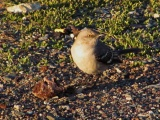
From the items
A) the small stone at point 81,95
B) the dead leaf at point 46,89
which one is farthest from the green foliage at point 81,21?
the small stone at point 81,95

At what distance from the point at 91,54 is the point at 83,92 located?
806 mm

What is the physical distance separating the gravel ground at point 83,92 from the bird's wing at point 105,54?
17.3 inches

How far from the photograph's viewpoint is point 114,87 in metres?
10.5

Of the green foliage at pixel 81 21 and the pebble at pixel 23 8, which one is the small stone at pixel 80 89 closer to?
the green foliage at pixel 81 21

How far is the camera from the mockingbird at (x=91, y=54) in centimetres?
1029

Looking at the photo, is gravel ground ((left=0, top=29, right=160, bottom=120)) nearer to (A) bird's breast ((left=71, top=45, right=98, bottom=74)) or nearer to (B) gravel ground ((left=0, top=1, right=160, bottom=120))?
(B) gravel ground ((left=0, top=1, right=160, bottom=120))

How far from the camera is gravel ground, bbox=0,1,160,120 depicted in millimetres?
9492

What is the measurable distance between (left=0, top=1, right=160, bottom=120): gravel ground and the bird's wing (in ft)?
1.44

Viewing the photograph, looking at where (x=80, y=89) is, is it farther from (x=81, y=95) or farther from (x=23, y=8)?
(x=23, y=8)

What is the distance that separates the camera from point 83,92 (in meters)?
10.3

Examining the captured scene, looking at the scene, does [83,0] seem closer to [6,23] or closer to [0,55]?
[6,23]

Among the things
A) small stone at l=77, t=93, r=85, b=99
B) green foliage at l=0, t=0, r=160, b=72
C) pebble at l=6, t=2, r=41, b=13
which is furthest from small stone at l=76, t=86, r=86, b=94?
pebble at l=6, t=2, r=41, b=13

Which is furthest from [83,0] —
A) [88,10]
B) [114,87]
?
[114,87]

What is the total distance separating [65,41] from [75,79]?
210 cm
